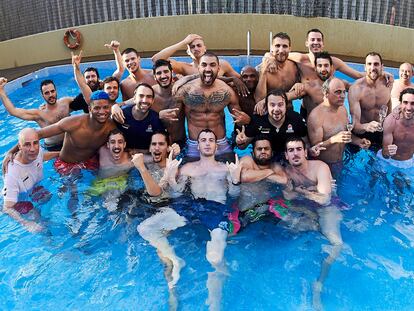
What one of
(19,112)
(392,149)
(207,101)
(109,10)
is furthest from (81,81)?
(109,10)

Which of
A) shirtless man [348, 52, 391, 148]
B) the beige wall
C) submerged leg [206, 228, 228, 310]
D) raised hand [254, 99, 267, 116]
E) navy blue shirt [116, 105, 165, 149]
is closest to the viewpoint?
submerged leg [206, 228, 228, 310]

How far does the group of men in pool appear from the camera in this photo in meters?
4.55

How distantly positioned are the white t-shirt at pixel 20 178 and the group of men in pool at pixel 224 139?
0.04ft

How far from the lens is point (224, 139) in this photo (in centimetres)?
539

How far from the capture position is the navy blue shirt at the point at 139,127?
16.9 feet

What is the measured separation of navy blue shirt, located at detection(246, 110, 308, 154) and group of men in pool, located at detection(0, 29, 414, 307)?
0.04ft

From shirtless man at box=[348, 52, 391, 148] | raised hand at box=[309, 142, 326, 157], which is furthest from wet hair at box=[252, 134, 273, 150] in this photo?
shirtless man at box=[348, 52, 391, 148]

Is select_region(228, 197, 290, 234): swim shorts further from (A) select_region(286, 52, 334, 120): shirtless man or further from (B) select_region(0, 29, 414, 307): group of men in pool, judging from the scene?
(A) select_region(286, 52, 334, 120): shirtless man

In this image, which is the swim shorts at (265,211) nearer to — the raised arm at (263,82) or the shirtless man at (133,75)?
the raised arm at (263,82)

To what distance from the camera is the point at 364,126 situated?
5094mm

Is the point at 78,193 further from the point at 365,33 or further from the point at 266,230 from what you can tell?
the point at 365,33

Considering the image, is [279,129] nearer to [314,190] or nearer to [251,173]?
[251,173]

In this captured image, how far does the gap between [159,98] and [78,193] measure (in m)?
1.45

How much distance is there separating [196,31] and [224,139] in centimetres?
662
